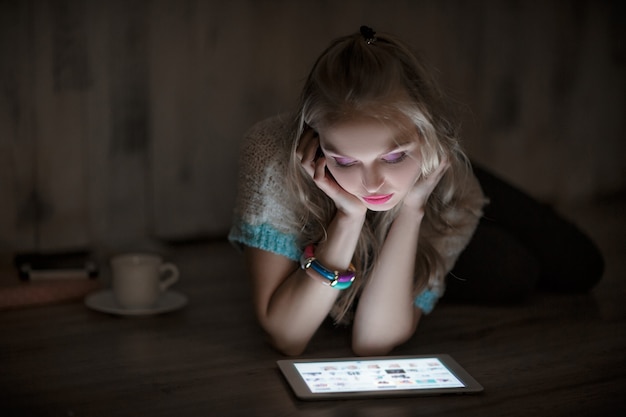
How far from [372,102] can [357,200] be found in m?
0.17

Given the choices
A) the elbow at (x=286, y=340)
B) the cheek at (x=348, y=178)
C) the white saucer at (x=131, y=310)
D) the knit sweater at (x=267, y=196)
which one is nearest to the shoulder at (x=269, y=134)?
the knit sweater at (x=267, y=196)

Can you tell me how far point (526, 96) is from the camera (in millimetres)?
2707

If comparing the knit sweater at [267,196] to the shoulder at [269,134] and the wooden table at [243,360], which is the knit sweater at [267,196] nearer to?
the shoulder at [269,134]

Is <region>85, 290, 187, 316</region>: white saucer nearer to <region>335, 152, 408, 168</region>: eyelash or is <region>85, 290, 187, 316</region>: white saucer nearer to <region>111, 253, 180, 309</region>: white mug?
<region>111, 253, 180, 309</region>: white mug

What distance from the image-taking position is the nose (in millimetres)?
1231

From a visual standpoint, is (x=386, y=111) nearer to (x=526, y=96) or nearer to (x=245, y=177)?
(x=245, y=177)

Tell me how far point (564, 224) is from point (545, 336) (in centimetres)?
36

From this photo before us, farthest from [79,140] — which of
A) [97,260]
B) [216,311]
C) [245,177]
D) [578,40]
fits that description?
[578,40]

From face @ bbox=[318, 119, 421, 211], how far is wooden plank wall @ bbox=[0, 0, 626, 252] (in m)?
0.94

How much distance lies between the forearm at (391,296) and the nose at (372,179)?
0.16 metres

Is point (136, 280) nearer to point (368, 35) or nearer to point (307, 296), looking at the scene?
point (307, 296)

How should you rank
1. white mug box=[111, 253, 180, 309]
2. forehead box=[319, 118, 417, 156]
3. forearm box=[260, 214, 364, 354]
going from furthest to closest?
1. white mug box=[111, 253, 180, 309]
2. forearm box=[260, 214, 364, 354]
3. forehead box=[319, 118, 417, 156]

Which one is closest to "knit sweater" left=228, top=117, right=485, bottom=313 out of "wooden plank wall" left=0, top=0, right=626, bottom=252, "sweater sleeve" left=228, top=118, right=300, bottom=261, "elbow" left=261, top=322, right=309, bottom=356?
"sweater sleeve" left=228, top=118, right=300, bottom=261

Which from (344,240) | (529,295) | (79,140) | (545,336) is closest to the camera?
Result: (344,240)
